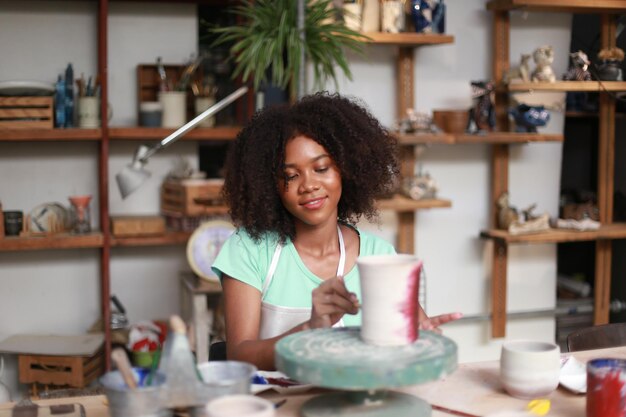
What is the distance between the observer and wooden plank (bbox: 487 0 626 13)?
395cm

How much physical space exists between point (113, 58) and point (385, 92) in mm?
1280

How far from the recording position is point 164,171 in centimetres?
414

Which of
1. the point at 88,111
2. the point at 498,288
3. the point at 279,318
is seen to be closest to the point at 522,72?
the point at 498,288

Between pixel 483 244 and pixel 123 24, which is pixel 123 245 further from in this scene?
pixel 483 244

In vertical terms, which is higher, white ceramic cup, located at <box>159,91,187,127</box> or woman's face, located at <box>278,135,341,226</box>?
white ceramic cup, located at <box>159,91,187,127</box>

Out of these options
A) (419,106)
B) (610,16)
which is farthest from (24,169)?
(610,16)

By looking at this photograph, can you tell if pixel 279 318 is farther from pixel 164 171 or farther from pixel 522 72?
pixel 522 72

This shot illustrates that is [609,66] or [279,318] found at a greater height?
[609,66]

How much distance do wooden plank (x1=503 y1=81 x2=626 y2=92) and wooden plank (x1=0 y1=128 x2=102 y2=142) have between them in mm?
1885

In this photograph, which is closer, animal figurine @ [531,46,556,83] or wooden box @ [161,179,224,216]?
wooden box @ [161,179,224,216]

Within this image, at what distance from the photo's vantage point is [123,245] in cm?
385

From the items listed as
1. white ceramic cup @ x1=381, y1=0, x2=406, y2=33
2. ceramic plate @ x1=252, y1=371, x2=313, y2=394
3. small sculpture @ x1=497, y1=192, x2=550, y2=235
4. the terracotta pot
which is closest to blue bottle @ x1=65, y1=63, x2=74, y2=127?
white ceramic cup @ x1=381, y1=0, x2=406, y2=33

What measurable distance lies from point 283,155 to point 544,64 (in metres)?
2.26

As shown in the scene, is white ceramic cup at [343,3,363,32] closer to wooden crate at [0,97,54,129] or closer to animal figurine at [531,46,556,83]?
animal figurine at [531,46,556,83]
